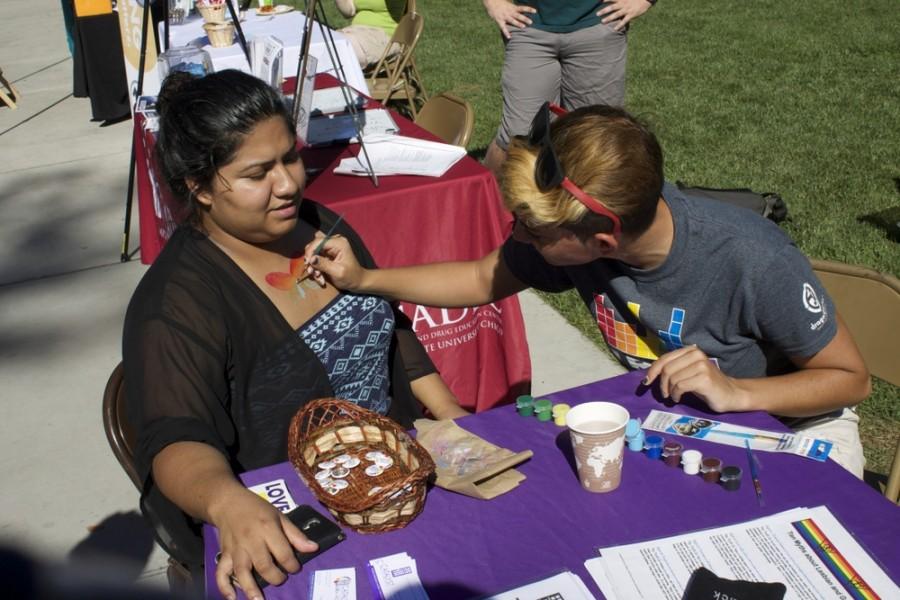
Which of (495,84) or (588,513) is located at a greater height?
(588,513)

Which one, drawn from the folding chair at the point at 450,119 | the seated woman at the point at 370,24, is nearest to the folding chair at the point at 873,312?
the folding chair at the point at 450,119

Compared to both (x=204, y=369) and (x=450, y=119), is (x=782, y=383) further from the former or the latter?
(x=450, y=119)

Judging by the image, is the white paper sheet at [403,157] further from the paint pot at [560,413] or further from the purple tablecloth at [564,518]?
the purple tablecloth at [564,518]

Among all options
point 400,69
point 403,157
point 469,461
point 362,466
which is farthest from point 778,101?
point 362,466

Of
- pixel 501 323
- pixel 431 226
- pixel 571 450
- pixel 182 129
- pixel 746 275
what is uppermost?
pixel 182 129

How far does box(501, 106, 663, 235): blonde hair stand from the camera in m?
1.83

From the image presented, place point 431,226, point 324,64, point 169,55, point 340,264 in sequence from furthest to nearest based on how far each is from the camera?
1. point 324,64
2. point 169,55
3. point 431,226
4. point 340,264

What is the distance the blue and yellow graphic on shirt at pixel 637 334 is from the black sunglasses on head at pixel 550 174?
30 cm

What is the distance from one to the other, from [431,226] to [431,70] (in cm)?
634

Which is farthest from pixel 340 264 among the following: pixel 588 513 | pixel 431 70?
pixel 431 70

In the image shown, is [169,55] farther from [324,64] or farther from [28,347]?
[28,347]

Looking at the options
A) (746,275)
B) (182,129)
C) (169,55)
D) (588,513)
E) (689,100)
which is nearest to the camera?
(588,513)

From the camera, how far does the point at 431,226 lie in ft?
11.1

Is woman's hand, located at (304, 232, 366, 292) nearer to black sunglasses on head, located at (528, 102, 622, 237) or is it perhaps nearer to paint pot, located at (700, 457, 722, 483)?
black sunglasses on head, located at (528, 102, 622, 237)
